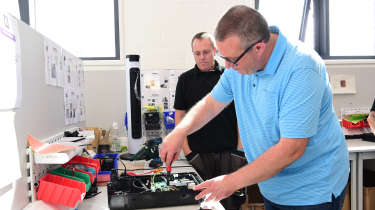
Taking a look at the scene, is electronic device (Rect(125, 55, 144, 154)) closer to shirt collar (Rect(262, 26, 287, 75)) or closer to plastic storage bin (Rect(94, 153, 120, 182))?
plastic storage bin (Rect(94, 153, 120, 182))

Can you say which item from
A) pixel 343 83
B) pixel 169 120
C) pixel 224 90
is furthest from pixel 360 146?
pixel 224 90

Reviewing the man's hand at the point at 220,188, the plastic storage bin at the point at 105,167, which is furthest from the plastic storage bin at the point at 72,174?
the man's hand at the point at 220,188

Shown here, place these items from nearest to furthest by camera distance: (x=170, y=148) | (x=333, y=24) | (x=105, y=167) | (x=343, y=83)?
1. (x=170, y=148)
2. (x=105, y=167)
3. (x=343, y=83)
4. (x=333, y=24)

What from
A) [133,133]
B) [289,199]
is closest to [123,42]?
[133,133]

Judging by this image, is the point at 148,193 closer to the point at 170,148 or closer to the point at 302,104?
the point at 170,148

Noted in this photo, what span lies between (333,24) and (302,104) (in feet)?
10.9

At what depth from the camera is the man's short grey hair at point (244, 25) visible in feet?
3.11

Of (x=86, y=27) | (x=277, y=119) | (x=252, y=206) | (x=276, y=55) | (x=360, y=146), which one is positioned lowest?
(x=252, y=206)

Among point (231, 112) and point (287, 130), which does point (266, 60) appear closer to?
point (287, 130)

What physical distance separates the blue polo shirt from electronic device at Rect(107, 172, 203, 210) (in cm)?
32

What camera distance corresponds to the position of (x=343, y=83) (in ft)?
11.3

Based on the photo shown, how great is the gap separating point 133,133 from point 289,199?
1480 mm

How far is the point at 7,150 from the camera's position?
1.00 m

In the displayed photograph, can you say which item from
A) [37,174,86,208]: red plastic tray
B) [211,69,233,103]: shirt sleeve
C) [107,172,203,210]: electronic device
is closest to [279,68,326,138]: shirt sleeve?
[211,69,233,103]: shirt sleeve
